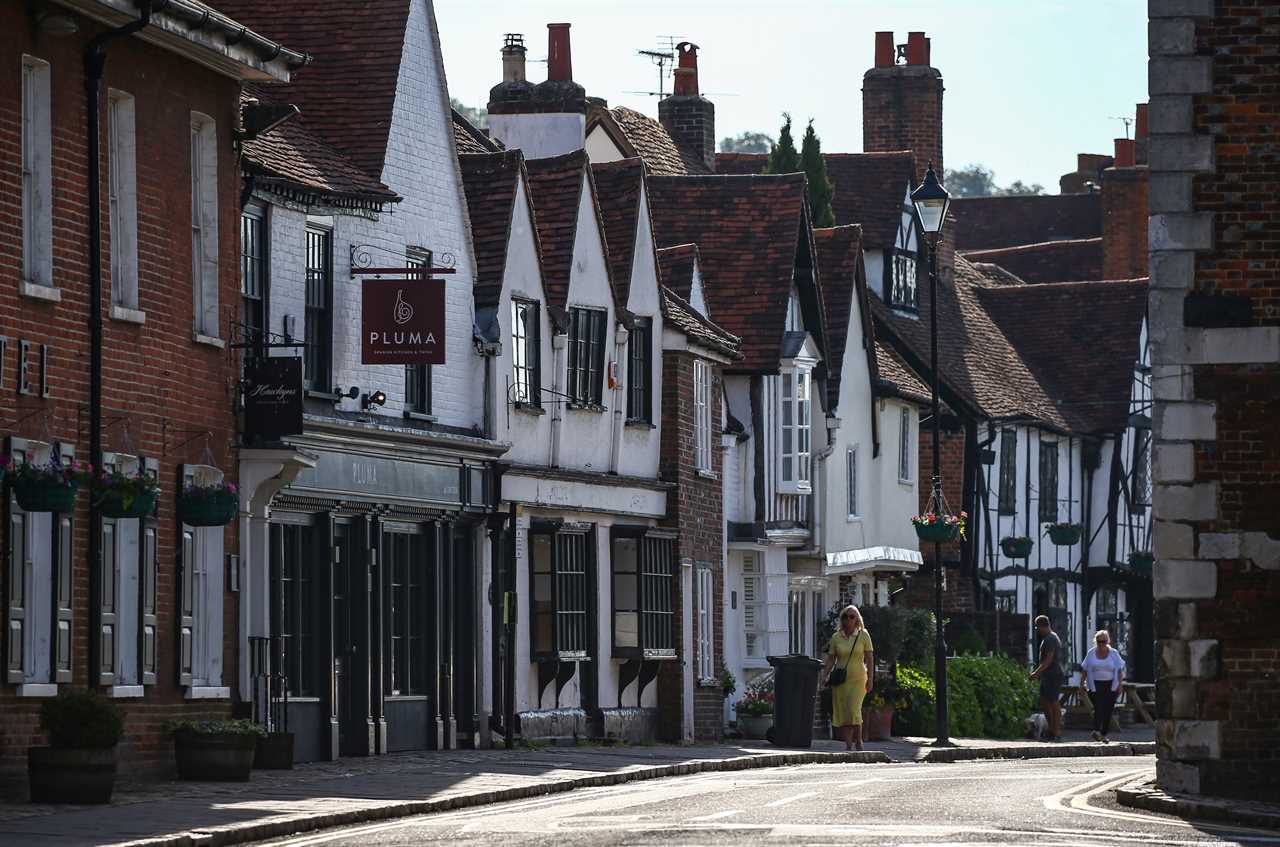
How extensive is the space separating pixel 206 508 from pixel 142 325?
1731mm

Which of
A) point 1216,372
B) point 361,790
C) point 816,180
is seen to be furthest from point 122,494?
point 816,180

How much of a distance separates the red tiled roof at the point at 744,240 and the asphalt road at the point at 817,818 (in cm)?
1631

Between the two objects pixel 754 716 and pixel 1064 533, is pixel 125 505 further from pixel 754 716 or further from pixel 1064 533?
pixel 1064 533

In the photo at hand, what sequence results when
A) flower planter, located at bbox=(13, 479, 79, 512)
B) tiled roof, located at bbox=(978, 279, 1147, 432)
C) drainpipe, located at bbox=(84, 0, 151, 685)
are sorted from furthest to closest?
tiled roof, located at bbox=(978, 279, 1147, 432)
drainpipe, located at bbox=(84, 0, 151, 685)
flower planter, located at bbox=(13, 479, 79, 512)

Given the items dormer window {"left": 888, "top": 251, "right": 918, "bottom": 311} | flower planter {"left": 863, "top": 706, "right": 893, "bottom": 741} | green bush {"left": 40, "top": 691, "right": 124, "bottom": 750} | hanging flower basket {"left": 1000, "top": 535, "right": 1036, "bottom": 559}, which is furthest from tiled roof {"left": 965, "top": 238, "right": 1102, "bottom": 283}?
green bush {"left": 40, "top": 691, "right": 124, "bottom": 750}

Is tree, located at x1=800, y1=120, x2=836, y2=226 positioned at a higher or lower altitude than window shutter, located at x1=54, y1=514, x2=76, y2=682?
higher

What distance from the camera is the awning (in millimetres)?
45000

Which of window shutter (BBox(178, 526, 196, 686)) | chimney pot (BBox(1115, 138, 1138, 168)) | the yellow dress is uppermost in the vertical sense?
chimney pot (BBox(1115, 138, 1138, 168))

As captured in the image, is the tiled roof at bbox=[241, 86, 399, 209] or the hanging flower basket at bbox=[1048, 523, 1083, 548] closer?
the tiled roof at bbox=[241, 86, 399, 209]

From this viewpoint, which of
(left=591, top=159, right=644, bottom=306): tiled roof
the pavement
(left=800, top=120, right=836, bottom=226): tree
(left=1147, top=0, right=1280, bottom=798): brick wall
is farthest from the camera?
(left=800, top=120, right=836, bottom=226): tree

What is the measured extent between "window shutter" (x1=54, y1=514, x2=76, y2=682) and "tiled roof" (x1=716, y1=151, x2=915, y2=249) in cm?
3121

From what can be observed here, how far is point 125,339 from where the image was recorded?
2367 centimetres

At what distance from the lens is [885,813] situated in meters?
20.1

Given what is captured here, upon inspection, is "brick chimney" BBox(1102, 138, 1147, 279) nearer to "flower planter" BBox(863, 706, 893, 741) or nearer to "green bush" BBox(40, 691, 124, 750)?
"flower planter" BBox(863, 706, 893, 741)
